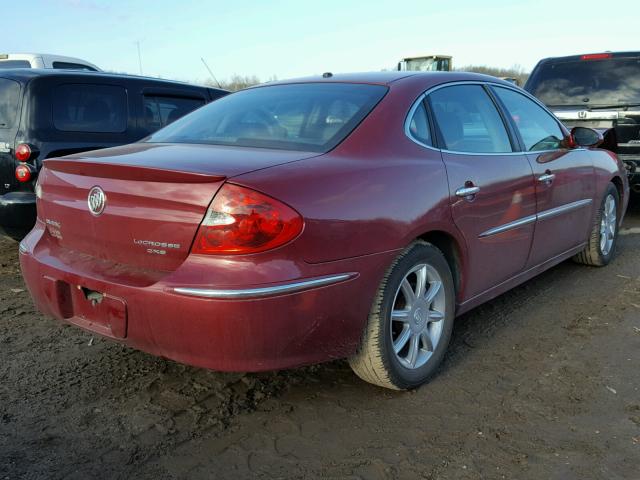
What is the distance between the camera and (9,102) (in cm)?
496

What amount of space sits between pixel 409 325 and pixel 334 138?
0.97m

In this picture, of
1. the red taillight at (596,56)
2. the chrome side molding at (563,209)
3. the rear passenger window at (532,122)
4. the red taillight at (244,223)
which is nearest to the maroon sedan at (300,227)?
the red taillight at (244,223)

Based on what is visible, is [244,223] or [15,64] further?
[15,64]

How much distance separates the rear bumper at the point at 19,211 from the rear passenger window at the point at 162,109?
64.3 inches

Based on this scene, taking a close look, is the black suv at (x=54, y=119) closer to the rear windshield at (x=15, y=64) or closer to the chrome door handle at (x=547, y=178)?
the chrome door handle at (x=547, y=178)

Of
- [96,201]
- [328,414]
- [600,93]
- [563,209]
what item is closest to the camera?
[96,201]

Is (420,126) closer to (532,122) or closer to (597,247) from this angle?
(532,122)

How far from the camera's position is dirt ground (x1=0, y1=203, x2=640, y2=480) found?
238 centimetres

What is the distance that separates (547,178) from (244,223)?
7.97ft

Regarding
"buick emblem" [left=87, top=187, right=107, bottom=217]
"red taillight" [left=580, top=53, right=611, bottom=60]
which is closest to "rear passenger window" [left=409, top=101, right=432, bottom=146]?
"buick emblem" [left=87, top=187, right=107, bottom=217]

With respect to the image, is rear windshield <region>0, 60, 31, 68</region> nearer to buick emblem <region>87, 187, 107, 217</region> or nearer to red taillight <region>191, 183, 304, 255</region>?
buick emblem <region>87, 187, 107, 217</region>

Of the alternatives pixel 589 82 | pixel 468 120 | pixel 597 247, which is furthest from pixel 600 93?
pixel 468 120

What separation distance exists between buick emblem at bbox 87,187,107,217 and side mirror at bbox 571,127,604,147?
11.5 feet

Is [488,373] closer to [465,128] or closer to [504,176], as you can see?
[504,176]
